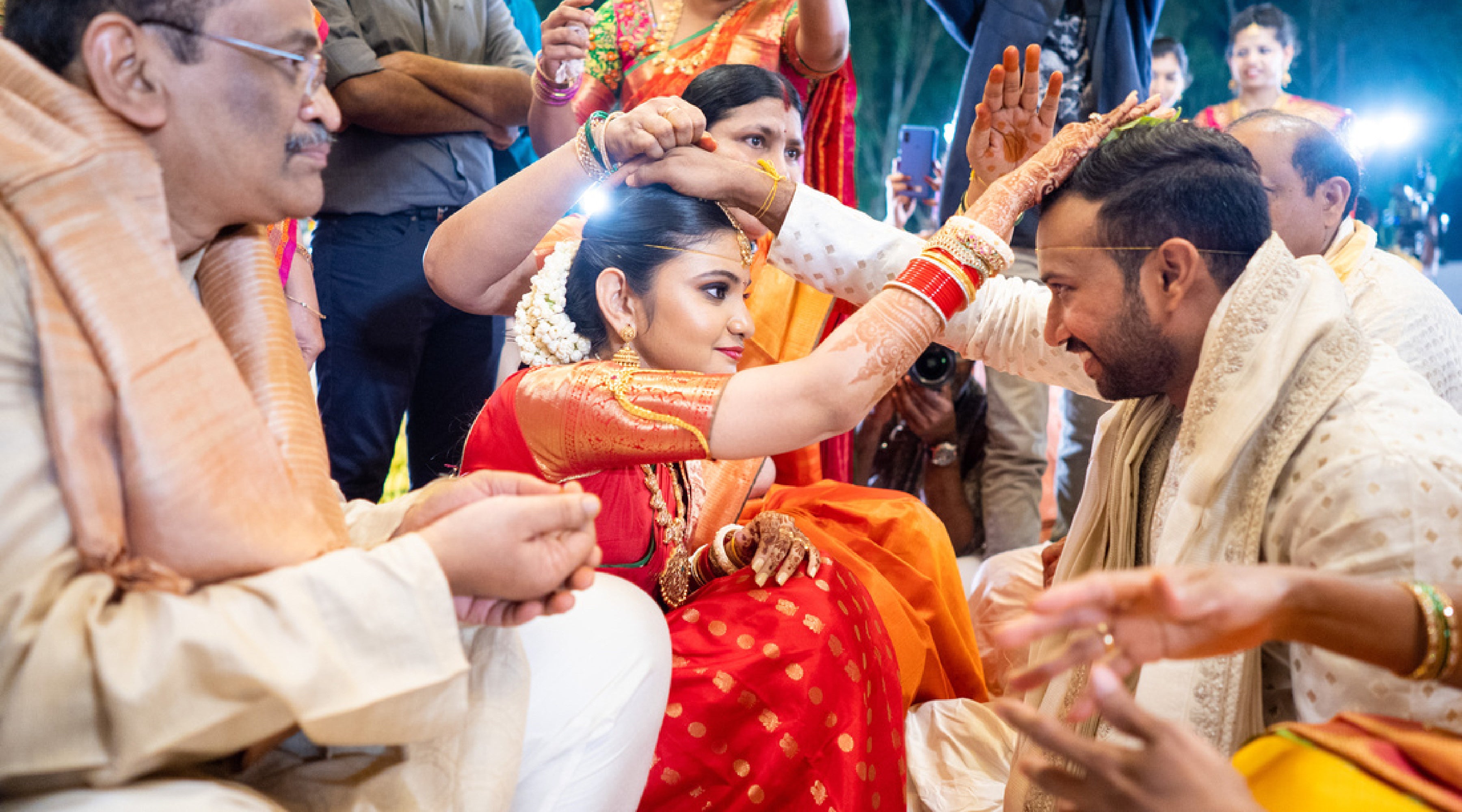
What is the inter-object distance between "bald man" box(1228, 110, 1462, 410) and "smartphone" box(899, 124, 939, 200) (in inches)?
72.6

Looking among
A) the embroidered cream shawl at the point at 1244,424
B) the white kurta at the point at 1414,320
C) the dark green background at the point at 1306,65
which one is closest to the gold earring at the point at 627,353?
the embroidered cream shawl at the point at 1244,424

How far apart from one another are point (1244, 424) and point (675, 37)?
2165 millimetres

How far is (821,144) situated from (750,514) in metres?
1.33

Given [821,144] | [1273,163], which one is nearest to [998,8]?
[821,144]

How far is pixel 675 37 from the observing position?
10.2ft

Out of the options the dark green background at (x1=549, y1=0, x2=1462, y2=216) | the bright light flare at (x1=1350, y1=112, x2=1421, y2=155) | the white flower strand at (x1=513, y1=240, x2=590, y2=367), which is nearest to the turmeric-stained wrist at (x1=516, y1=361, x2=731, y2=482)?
the white flower strand at (x1=513, y1=240, x2=590, y2=367)

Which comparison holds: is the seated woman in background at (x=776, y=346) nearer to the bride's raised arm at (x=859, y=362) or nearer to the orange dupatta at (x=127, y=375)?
the bride's raised arm at (x=859, y=362)

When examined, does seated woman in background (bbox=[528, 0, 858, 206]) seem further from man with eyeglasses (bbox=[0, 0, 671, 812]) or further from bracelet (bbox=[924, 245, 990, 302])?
man with eyeglasses (bbox=[0, 0, 671, 812])

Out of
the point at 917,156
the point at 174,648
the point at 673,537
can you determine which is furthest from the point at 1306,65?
the point at 174,648

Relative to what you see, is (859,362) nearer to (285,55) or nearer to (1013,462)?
(285,55)

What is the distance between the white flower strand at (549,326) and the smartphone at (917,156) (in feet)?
9.41

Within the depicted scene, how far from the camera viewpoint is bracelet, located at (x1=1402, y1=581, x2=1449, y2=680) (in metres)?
1.15

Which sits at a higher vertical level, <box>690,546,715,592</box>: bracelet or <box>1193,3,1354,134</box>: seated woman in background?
<box>1193,3,1354,134</box>: seated woman in background

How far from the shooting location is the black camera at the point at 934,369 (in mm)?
3844
